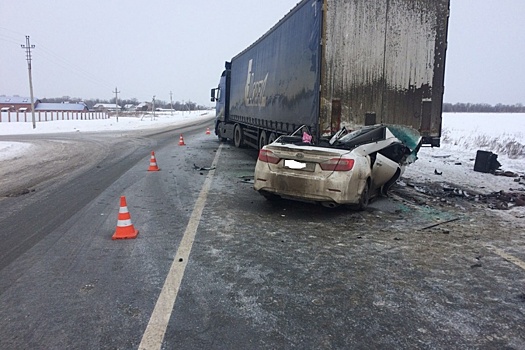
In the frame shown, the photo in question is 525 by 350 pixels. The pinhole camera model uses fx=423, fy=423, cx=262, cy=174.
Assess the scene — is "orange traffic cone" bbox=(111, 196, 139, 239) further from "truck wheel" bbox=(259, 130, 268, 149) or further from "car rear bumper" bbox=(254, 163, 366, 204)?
"truck wheel" bbox=(259, 130, 268, 149)

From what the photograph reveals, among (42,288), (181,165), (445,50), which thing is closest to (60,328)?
(42,288)

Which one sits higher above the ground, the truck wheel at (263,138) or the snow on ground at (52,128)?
the truck wheel at (263,138)

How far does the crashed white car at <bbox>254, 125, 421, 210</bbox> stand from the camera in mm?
6457

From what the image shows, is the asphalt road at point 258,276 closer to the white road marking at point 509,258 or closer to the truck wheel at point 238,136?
the white road marking at point 509,258

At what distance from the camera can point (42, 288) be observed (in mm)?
3895

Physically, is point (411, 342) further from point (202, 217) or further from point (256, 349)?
point (202, 217)

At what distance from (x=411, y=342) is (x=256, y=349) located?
3.70 ft

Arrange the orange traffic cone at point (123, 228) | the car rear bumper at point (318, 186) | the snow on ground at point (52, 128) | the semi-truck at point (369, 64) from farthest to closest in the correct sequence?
the snow on ground at point (52, 128), the semi-truck at point (369, 64), the car rear bumper at point (318, 186), the orange traffic cone at point (123, 228)

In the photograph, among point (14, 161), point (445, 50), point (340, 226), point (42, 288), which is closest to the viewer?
point (42, 288)

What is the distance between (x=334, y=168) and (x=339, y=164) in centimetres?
10

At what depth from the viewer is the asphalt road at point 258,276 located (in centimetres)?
314

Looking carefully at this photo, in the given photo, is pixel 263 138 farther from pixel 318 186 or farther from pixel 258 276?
pixel 258 276

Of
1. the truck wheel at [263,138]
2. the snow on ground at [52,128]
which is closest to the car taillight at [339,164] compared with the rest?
the truck wheel at [263,138]

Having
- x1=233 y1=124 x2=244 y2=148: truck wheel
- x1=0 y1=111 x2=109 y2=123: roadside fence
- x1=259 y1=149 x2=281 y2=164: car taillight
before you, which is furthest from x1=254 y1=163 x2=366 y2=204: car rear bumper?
x1=0 y1=111 x2=109 y2=123: roadside fence
